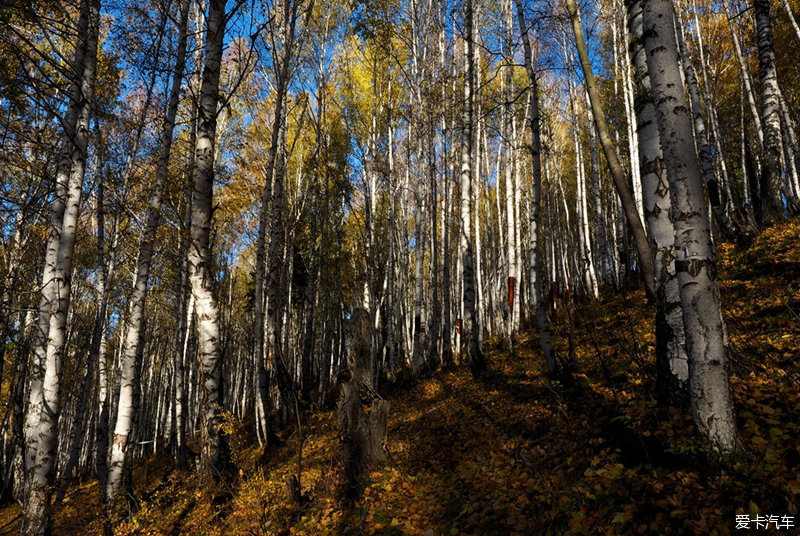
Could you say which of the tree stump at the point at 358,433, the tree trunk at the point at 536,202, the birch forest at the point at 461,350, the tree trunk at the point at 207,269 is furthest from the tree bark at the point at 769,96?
the tree trunk at the point at 207,269

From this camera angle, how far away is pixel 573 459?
3.60 metres

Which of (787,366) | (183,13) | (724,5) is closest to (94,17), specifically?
(183,13)

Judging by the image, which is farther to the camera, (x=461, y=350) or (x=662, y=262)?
(x=461, y=350)

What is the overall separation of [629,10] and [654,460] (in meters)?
4.58

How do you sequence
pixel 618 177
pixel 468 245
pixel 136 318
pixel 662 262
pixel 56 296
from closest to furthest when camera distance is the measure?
pixel 662 262 → pixel 56 296 → pixel 618 177 → pixel 136 318 → pixel 468 245

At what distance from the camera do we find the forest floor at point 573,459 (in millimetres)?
2576

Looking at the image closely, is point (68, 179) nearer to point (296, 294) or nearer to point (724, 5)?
point (296, 294)

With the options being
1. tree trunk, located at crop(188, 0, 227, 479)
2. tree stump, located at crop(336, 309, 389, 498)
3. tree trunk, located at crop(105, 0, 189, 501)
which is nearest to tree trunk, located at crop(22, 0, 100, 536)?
tree trunk, located at crop(105, 0, 189, 501)

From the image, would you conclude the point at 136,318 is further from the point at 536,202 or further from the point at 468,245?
the point at 536,202

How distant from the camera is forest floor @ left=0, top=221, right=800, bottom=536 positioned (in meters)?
2.58

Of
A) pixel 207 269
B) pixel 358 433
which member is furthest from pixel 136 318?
pixel 358 433

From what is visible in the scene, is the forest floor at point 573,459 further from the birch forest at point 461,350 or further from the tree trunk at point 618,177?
the tree trunk at point 618,177

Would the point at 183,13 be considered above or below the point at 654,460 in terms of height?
above

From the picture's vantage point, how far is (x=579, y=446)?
3.78 metres
